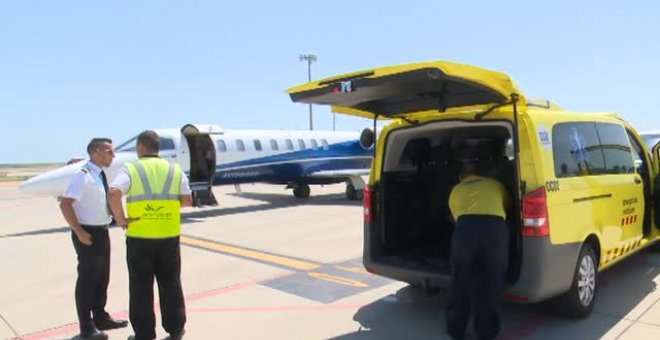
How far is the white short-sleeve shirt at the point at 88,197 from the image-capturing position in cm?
491

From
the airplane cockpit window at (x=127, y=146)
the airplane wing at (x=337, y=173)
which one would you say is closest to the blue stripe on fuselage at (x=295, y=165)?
the airplane wing at (x=337, y=173)

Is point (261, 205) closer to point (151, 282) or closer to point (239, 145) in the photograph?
point (239, 145)

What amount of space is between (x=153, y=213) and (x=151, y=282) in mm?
593

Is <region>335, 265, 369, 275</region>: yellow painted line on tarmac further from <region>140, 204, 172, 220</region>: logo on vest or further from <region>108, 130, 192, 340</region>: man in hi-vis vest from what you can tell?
<region>140, 204, 172, 220</region>: logo on vest

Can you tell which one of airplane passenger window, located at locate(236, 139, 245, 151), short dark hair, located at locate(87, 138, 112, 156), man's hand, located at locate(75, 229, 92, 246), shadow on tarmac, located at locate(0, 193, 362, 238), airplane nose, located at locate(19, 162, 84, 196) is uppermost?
short dark hair, located at locate(87, 138, 112, 156)

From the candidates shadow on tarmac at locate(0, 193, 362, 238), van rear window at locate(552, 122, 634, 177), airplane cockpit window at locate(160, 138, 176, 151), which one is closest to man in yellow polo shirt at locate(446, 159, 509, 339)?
van rear window at locate(552, 122, 634, 177)

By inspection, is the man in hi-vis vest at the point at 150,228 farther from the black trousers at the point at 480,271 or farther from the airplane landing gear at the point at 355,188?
the airplane landing gear at the point at 355,188

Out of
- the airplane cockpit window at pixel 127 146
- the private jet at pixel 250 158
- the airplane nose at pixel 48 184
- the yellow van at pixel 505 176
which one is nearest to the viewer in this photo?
the yellow van at pixel 505 176

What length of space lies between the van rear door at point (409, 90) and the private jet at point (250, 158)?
9.17 meters

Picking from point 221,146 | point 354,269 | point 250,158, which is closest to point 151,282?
point 354,269

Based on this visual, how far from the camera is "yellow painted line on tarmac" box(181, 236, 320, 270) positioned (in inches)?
323

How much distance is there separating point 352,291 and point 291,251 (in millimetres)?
2880

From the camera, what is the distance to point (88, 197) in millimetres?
4969

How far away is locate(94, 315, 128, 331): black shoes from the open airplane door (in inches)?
377
